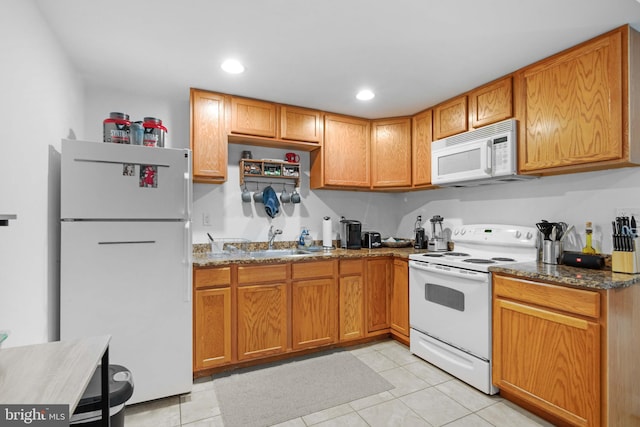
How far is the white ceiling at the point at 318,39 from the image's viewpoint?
171 centimetres

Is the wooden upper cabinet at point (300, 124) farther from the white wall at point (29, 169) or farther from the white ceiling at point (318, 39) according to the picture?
the white wall at point (29, 169)

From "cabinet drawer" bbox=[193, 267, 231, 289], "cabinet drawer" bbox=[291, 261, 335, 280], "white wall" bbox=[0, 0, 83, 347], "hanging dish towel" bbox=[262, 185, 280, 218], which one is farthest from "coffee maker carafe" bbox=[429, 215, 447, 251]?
"white wall" bbox=[0, 0, 83, 347]

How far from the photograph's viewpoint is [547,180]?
2.50m

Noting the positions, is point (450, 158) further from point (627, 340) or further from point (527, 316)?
point (627, 340)

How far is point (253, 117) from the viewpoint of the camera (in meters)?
2.91

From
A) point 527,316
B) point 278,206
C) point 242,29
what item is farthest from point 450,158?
point 242,29

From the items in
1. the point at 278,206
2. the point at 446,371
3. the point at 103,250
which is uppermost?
the point at 278,206

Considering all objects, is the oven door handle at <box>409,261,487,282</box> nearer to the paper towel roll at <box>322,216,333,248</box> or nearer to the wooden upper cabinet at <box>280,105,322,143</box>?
the paper towel roll at <box>322,216,333,248</box>

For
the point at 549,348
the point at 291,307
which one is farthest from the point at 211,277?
the point at 549,348

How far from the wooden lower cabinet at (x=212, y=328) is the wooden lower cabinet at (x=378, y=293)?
4.27 ft

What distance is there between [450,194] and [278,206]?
1764mm

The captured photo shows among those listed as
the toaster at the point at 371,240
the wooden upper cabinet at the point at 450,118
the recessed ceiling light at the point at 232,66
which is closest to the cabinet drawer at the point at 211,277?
the recessed ceiling light at the point at 232,66

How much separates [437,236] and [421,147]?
3.00 feet

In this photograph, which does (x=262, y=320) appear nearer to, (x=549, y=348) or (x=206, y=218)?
(x=206, y=218)
